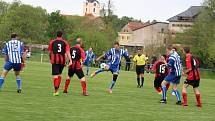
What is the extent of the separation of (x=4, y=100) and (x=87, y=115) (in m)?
3.02

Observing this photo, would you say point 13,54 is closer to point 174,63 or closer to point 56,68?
point 56,68

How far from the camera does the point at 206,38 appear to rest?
76812 millimetres

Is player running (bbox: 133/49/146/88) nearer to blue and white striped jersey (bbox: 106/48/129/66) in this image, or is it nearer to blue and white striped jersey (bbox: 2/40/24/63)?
blue and white striped jersey (bbox: 106/48/129/66)

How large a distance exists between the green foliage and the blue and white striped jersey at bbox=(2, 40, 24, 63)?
2246 inches

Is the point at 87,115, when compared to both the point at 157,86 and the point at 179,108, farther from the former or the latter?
the point at 157,86

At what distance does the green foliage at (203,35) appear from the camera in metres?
74.9

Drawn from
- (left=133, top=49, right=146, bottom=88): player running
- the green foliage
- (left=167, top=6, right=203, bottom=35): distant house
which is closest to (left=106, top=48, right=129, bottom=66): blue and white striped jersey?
(left=133, top=49, right=146, bottom=88): player running

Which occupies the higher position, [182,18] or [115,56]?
[182,18]

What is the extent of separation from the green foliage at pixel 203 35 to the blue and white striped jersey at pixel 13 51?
57.1 m

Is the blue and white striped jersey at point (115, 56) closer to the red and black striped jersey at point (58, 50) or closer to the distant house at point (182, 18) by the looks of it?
the red and black striped jersey at point (58, 50)

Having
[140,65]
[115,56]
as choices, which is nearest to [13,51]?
[115,56]

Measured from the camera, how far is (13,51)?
603 inches

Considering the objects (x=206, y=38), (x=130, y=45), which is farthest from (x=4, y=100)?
(x=130, y=45)

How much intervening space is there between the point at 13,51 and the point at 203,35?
65.9 m
